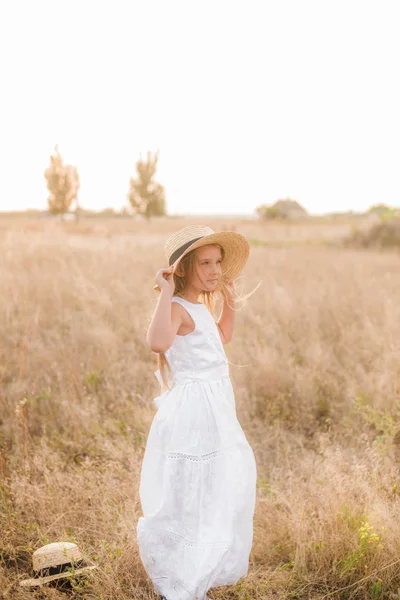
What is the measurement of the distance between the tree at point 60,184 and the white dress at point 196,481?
22.5m

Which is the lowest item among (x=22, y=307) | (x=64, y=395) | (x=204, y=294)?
(x=64, y=395)

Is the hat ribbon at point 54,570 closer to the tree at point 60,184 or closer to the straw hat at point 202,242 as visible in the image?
the straw hat at point 202,242

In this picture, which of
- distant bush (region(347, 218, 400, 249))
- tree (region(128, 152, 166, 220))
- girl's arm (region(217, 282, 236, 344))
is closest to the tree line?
tree (region(128, 152, 166, 220))

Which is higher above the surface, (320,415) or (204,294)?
(204,294)

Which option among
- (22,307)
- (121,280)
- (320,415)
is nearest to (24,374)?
(22,307)

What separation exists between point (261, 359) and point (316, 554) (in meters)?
2.30

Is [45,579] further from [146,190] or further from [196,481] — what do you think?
[146,190]

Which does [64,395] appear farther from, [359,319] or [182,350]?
[359,319]

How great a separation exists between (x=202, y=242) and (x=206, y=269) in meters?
0.15

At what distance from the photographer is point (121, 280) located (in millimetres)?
8055

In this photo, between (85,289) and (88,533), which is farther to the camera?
(85,289)

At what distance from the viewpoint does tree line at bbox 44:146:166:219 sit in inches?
981

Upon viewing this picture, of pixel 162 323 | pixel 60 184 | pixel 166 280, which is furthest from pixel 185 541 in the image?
pixel 60 184

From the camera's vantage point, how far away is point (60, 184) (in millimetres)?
25531
